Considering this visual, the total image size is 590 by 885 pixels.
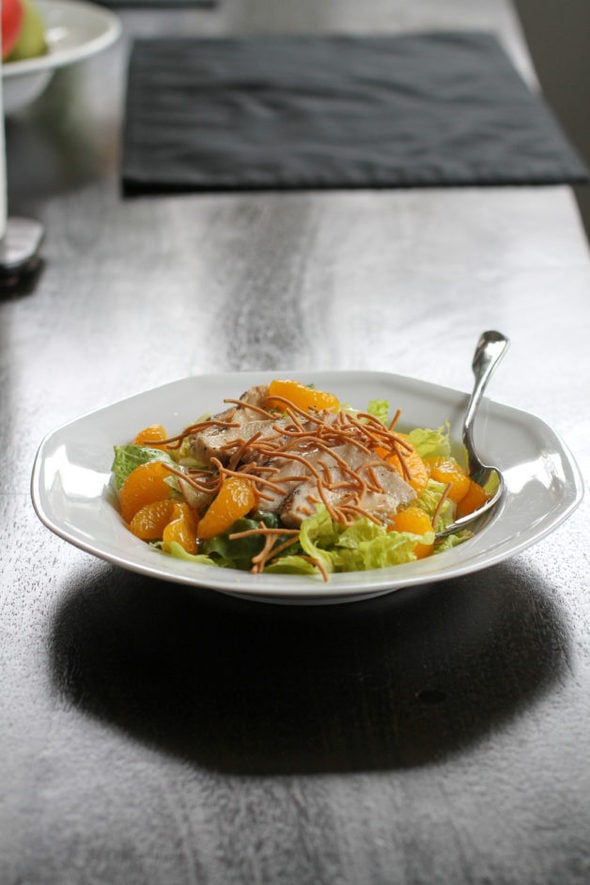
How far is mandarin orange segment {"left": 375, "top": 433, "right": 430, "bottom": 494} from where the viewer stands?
3.52 feet

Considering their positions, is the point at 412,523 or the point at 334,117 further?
the point at 334,117

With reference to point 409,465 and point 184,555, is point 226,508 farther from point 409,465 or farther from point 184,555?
point 409,465

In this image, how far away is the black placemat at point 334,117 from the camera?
2064 millimetres

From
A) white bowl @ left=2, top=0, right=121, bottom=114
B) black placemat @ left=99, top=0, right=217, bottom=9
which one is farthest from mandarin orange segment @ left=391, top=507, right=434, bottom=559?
black placemat @ left=99, top=0, right=217, bottom=9

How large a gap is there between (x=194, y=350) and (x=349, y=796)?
0.86m

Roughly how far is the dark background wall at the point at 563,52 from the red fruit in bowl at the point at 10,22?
2.49 meters

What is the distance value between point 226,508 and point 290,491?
58 mm

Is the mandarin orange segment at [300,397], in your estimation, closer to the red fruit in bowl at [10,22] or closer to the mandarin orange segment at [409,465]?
the mandarin orange segment at [409,465]

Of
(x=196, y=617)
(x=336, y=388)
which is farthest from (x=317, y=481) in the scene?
(x=336, y=388)

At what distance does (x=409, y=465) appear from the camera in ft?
3.55

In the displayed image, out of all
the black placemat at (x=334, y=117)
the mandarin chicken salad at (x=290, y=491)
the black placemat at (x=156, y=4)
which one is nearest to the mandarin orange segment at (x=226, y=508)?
the mandarin chicken salad at (x=290, y=491)

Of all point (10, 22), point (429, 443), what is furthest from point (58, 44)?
point (429, 443)

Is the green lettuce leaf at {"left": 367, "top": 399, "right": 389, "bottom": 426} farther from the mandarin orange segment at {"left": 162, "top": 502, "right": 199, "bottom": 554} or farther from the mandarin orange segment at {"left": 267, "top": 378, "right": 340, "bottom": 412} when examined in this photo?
the mandarin orange segment at {"left": 162, "top": 502, "right": 199, "bottom": 554}

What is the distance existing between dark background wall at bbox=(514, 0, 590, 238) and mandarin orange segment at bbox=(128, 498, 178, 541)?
137 inches
